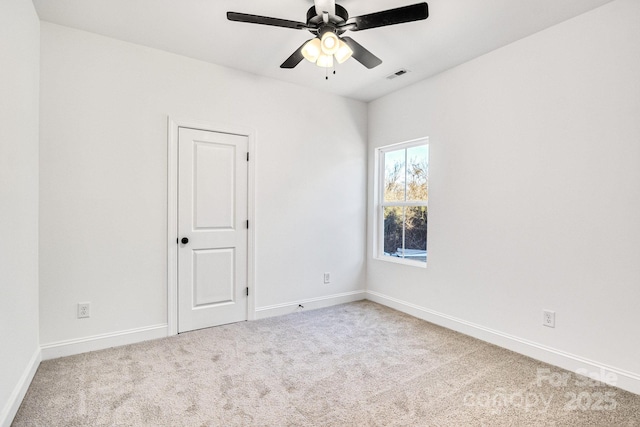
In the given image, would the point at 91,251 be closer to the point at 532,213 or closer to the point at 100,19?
the point at 100,19

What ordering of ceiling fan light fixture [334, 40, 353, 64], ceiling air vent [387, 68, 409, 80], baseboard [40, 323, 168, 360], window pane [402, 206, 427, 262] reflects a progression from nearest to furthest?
1. ceiling fan light fixture [334, 40, 353, 64]
2. baseboard [40, 323, 168, 360]
3. ceiling air vent [387, 68, 409, 80]
4. window pane [402, 206, 427, 262]

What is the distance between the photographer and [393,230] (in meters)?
4.13

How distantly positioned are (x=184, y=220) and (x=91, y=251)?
30.7 inches

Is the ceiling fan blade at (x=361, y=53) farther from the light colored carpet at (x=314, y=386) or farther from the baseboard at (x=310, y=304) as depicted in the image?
the baseboard at (x=310, y=304)

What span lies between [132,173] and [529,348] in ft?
12.2

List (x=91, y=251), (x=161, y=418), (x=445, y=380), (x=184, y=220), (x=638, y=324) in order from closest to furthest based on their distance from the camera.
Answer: (x=161, y=418)
(x=638, y=324)
(x=445, y=380)
(x=91, y=251)
(x=184, y=220)

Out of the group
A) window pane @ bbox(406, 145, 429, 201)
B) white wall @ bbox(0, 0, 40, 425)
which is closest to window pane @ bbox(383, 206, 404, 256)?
window pane @ bbox(406, 145, 429, 201)

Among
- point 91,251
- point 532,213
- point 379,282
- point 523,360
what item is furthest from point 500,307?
point 91,251

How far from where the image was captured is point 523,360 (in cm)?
260

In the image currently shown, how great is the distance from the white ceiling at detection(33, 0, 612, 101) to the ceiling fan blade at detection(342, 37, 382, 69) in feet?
0.88

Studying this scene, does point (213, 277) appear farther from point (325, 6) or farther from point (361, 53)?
point (325, 6)

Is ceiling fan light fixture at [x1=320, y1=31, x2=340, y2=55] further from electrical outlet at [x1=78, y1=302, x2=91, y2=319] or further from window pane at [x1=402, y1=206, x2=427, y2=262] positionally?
electrical outlet at [x1=78, y1=302, x2=91, y2=319]

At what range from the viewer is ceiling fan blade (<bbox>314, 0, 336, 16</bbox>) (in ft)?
6.64

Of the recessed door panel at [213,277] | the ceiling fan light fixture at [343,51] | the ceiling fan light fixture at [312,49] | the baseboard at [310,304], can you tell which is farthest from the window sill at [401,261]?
the ceiling fan light fixture at [312,49]
